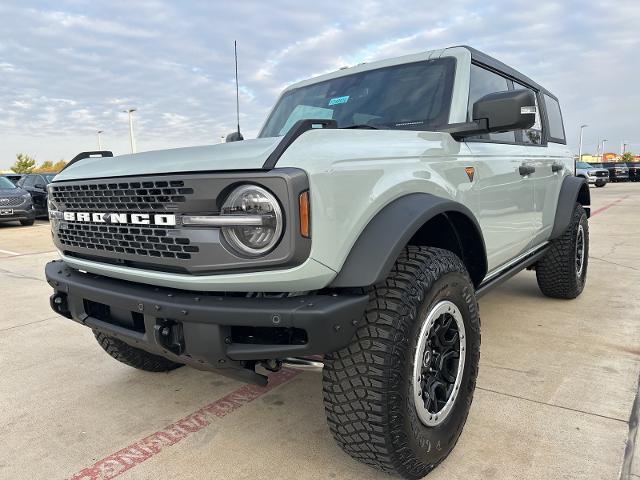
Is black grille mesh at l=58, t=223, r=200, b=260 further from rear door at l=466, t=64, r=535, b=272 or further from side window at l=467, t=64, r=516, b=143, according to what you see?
side window at l=467, t=64, r=516, b=143

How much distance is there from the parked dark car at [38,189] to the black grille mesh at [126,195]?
1454 centimetres

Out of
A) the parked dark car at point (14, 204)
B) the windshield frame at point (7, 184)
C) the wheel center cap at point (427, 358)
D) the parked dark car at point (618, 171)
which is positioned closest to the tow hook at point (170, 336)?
the wheel center cap at point (427, 358)

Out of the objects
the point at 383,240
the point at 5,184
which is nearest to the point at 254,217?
the point at 383,240

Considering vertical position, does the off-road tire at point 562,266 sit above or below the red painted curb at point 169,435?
above

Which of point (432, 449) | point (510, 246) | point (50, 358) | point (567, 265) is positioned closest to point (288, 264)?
point (432, 449)

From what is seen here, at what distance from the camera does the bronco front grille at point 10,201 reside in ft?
43.6

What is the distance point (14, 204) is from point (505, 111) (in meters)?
14.2

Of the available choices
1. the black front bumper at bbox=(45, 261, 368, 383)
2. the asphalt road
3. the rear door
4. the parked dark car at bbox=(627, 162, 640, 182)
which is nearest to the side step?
the rear door

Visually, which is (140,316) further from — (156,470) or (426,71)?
(426,71)

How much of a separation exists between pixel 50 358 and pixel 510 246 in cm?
330

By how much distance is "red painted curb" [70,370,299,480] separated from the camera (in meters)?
2.26

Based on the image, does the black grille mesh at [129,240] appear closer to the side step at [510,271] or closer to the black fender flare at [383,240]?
the black fender flare at [383,240]

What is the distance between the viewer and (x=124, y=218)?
80.7 inches

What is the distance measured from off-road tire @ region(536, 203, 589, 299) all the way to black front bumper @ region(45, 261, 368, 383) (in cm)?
327
